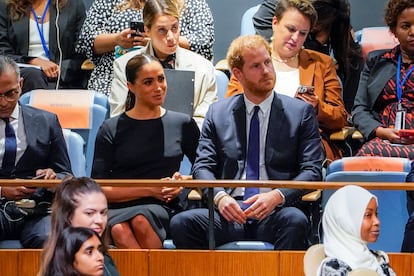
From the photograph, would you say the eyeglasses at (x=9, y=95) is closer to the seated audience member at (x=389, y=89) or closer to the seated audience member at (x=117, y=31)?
the seated audience member at (x=117, y=31)

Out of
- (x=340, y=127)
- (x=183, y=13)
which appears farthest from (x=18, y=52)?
(x=340, y=127)

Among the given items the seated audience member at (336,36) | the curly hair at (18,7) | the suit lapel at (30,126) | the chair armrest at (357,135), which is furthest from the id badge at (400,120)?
the curly hair at (18,7)

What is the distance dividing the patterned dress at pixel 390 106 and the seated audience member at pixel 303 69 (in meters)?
0.16

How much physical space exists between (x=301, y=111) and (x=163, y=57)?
32.0 inches

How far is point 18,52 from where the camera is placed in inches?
194

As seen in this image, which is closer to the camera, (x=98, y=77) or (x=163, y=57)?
(x=163, y=57)

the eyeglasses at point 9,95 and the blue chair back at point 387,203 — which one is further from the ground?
the eyeglasses at point 9,95

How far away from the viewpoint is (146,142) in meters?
3.95

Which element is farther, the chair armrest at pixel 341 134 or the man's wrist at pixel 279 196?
the chair armrest at pixel 341 134

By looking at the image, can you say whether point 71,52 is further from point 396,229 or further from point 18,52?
point 396,229

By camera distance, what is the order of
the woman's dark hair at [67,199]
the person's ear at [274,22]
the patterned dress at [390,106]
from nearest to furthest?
the woman's dark hair at [67,199]
the patterned dress at [390,106]
the person's ear at [274,22]

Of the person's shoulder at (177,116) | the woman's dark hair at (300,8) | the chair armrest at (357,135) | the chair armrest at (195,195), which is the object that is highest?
the woman's dark hair at (300,8)

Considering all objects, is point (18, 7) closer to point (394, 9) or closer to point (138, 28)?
point (138, 28)

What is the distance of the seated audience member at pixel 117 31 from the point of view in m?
4.69
